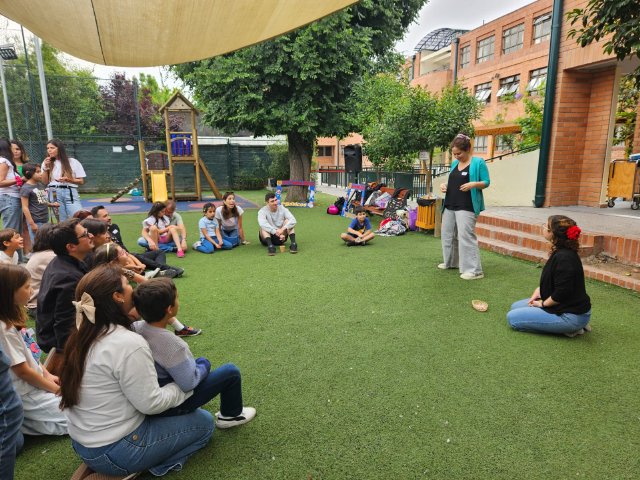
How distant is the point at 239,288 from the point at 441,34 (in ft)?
142

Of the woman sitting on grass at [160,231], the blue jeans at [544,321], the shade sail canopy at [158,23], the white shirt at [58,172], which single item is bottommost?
the blue jeans at [544,321]

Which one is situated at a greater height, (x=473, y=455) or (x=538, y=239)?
(x=538, y=239)

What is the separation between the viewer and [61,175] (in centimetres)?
613

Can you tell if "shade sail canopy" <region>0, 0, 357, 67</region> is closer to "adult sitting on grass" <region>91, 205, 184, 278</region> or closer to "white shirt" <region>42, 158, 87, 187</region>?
"adult sitting on grass" <region>91, 205, 184, 278</region>

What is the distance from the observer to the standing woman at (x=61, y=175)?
20.0 ft

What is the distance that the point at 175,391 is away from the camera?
2148 mm

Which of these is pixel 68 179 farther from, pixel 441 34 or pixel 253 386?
pixel 441 34

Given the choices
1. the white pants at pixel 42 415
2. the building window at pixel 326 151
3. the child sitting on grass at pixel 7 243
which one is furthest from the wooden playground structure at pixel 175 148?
the building window at pixel 326 151

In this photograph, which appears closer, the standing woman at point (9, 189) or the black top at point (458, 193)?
the black top at point (458, 193)

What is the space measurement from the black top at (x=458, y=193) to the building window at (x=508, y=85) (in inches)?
A: 1019

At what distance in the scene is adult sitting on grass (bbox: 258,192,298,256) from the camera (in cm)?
769

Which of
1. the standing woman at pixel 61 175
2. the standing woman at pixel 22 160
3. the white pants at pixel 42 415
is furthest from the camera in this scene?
the standing woman at pixel 22 160

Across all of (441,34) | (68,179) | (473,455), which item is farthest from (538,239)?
(441,34)

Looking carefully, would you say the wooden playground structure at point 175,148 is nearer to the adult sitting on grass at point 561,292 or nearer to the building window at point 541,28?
the adult sitting on grass at point 561,292
